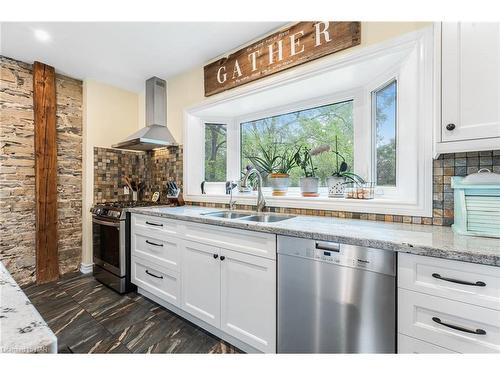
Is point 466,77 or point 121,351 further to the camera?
point 121,351

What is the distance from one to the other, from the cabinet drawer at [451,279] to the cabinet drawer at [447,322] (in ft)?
0.09

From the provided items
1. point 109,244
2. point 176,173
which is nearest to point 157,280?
point 109,244

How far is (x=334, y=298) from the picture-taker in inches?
46.3

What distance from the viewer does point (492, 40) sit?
105 cm

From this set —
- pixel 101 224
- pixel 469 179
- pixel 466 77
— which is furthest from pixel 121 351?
pixel 466 77

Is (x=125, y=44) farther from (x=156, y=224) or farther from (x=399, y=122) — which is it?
(x=399, y=122)

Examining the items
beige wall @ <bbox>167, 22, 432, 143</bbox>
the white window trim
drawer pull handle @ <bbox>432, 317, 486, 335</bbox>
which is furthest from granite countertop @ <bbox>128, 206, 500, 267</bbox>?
beige wall @ <bbox>167, 22, 432, 143</bbox>

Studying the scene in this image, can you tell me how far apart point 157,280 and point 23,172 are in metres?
1.85

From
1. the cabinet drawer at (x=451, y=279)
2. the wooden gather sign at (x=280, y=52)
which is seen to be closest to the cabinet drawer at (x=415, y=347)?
the cabinet drawer at (x=451, y=279)

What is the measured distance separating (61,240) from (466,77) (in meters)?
3.75

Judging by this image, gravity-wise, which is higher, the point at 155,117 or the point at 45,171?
the point at 155,117

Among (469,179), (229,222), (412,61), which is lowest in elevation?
(229,222)

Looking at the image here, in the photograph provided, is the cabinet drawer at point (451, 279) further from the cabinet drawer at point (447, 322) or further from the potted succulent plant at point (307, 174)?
the potted succulent plant at point (307, 174)
